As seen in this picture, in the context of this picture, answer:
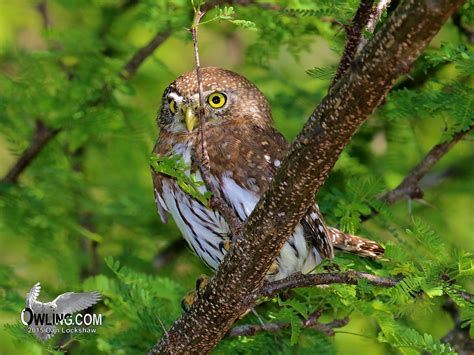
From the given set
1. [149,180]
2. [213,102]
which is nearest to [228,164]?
[213,102]

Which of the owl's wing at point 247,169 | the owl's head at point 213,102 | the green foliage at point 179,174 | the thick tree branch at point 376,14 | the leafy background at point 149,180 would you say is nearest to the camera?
the thick tree branch at point 376,14

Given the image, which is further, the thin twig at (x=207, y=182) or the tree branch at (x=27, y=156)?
the tree branch at (x=27, y=156)

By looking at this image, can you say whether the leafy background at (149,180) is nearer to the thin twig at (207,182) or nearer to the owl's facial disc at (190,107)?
the thin twig at (207,182)

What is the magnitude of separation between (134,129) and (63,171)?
502 millimetres

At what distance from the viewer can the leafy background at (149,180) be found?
132 inches

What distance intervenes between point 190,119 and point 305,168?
1672 mm

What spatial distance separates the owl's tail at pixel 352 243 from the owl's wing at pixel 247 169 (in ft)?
0.67

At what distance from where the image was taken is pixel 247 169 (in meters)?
3.86

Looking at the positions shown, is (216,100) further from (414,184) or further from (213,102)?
(414,184)

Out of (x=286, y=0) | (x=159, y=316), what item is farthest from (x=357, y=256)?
(x=286, y=0)

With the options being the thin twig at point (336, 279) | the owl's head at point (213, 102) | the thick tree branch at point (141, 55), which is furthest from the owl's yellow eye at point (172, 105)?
the thin twig at point (336, 279)

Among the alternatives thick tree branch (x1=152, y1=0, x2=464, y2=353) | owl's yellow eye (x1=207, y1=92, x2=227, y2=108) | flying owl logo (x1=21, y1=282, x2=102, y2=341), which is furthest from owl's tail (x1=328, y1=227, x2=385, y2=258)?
flying owl logo (x1=21, y1=282, x2=102, y2=341)

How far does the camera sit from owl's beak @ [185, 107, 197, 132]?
406 centimetres

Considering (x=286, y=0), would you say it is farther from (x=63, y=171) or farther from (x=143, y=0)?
(x=63, y=171)
